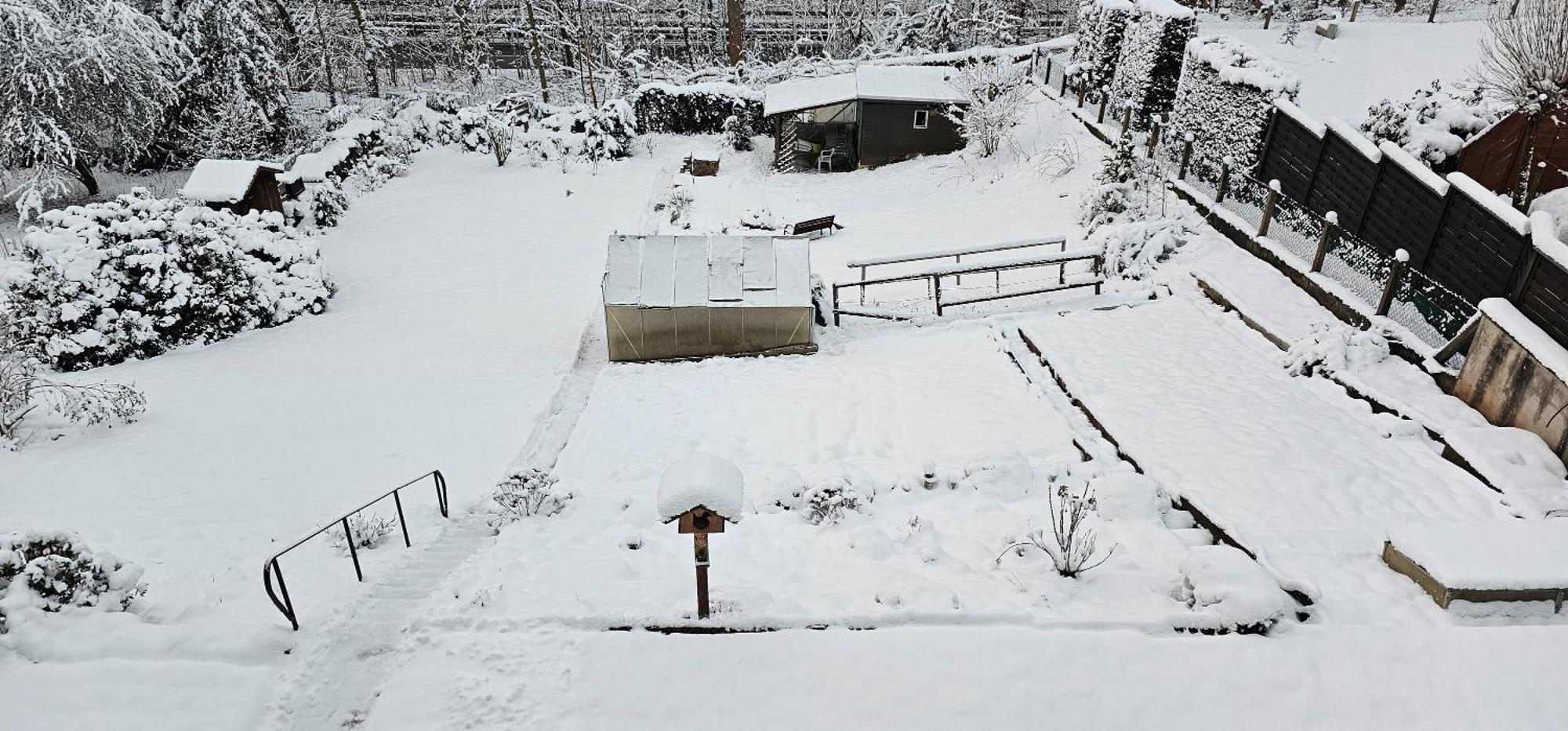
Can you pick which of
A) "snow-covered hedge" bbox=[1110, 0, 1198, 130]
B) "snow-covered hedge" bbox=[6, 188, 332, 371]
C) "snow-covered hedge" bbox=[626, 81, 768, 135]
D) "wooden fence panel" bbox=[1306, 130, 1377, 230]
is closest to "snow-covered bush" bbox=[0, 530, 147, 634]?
"snow-covered hedge" bbox=[6, 188, 332, 371]

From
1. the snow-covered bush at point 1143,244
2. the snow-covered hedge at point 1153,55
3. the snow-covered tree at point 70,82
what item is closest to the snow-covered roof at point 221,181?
the snow-covered tree at point 70,82

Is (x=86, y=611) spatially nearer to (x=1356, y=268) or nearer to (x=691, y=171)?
(x=1356, y=268)

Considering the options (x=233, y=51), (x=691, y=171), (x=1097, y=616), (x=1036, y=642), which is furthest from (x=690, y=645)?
(x=233, y=51)

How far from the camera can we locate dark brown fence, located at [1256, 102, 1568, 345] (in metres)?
9.54

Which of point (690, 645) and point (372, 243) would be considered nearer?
point (690, 645)

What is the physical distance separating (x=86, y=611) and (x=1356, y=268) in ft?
53.3

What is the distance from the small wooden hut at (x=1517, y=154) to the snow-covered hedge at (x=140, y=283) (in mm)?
22313

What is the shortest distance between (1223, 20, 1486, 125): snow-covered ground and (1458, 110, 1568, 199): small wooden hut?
2460 millimetres

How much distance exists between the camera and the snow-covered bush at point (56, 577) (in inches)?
277

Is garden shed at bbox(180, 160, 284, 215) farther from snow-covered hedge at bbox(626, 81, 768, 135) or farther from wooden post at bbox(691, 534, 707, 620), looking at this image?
wooden post at bbox(691, 534, 707, 620)

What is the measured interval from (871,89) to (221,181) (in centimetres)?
1847

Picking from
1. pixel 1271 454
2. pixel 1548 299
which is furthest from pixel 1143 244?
pixel 1271 454

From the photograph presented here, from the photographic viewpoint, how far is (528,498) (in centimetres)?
951

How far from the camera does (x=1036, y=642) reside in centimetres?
657
